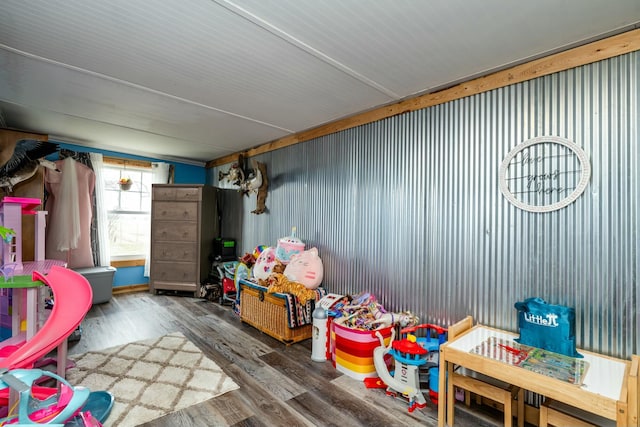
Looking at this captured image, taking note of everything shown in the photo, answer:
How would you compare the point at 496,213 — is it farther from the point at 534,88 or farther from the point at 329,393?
the point at 329,393

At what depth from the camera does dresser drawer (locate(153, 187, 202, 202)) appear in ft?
16.0

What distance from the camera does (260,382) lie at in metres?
2.35

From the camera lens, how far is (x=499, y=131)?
214 cm

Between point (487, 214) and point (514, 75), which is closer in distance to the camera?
point (514, 75)

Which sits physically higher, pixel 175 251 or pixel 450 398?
pixel 175 251

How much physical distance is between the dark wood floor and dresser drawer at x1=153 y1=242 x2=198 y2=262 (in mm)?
1065

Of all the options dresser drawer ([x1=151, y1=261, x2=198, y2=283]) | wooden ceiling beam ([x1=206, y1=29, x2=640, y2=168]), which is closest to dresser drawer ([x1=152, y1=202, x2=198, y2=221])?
dresser drawer ([x1=151, y1=261, x2=198, y2=283])

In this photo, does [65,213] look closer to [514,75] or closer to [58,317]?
[58,317]

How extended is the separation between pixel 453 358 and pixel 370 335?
76 centimetres

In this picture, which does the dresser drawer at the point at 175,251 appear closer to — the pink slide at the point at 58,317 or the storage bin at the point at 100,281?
the storage bin at the point at 100,281

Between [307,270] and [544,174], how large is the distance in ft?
7.39

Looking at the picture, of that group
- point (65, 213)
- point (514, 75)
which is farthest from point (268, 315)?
point (65, 213)

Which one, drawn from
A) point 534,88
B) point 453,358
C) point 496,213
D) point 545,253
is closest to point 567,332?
point 545,253

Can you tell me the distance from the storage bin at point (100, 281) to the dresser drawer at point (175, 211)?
3.45 feet
